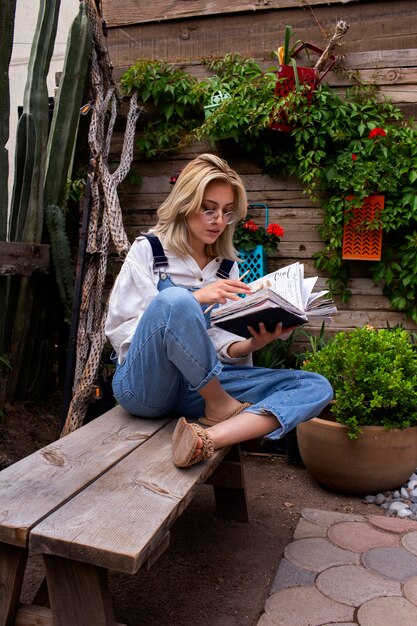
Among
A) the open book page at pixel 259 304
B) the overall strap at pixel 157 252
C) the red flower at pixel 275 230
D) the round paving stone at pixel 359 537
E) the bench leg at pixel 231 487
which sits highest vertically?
the red flower at pixel 275 230

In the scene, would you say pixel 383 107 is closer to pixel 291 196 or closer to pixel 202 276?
pixel 291 196

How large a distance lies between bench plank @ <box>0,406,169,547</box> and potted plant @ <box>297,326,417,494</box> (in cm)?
100

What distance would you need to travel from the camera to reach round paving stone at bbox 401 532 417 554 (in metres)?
2.34

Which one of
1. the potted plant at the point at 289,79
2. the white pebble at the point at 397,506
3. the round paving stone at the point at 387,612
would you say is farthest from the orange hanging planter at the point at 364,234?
the round paving stone at the point at 387,612

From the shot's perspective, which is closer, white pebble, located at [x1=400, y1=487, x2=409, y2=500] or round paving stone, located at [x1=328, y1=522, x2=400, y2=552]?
round paving stone, located at [x1=328, y1=522, x2=400, y2=552]

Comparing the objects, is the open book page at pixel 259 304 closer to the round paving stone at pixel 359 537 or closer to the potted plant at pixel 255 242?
the round paving stone at pixel 359 537

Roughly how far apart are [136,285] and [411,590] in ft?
4.84

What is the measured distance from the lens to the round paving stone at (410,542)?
2338 mm

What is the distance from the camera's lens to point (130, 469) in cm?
169

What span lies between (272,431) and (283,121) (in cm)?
232

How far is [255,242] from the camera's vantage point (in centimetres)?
381

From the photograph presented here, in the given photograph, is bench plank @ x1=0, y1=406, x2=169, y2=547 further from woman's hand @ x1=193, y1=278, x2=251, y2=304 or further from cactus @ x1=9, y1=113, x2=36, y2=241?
cactus @ x1=9, y1=113, x2=36, y2=241

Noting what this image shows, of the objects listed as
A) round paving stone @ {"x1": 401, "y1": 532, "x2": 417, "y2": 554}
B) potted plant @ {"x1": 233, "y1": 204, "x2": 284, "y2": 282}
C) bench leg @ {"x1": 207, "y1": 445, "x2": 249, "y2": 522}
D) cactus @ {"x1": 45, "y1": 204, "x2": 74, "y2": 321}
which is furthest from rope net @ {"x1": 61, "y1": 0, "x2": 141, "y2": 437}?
round paving stone @ {"x1": 401, "y1": 532, "x2": 417, "y2": 554}

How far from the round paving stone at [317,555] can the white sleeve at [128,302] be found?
1.04 m
